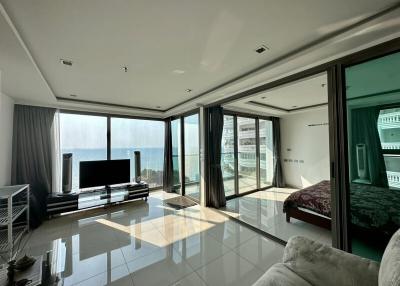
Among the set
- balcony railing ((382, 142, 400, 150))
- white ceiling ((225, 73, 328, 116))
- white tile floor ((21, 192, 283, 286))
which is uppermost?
white ceiling ((225, 73, 328, 116))

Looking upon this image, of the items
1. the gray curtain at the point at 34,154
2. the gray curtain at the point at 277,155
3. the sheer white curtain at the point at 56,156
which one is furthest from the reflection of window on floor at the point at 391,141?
the sheer white curtain at the point at 56,156

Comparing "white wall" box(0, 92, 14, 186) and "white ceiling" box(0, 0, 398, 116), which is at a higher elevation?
"white ceiling" box(0, 0, 398, 116)

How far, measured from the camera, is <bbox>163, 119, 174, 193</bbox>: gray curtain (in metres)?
5.55

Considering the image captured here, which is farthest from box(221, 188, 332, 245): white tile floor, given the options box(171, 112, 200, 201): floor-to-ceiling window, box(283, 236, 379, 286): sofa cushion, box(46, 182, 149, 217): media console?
box(46, 182, 149, 217): media console

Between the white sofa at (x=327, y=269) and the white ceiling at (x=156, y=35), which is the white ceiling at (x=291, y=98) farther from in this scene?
the white sofa at (x=327, y=269)

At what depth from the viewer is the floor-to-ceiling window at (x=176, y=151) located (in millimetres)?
5371

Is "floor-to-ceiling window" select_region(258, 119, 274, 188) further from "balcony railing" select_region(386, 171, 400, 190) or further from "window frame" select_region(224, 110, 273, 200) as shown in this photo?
"balcony railing" select_region(386, 171, 400, 190)

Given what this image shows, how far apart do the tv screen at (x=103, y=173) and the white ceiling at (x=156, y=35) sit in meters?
1.92

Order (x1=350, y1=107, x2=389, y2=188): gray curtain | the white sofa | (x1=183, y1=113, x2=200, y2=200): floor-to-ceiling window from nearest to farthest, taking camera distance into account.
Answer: the white sofa
(x1=350, y1=107, x2=389, y2=188): gray curtain
(x1=183, y1=113, x2=200, y2=200): floor-to-ceiling window

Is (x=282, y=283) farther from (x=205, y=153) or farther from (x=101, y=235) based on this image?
(x=205, y=153)

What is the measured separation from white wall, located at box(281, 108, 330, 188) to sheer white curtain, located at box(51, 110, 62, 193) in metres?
6.42

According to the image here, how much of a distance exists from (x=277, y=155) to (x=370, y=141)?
167 inches

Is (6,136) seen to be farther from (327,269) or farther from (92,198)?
(327,269)

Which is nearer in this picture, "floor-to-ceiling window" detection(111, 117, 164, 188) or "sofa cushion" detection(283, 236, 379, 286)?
"sofa cushion" detection(283, 236, 379, 286)
